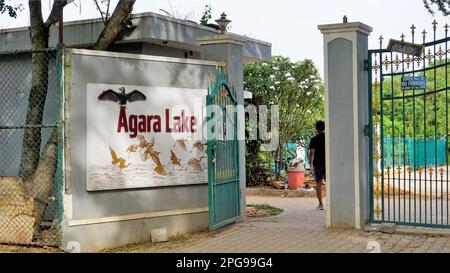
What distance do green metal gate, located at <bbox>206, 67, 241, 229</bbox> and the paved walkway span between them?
336 millimetres

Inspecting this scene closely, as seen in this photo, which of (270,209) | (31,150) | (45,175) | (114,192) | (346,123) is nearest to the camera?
(114,192)

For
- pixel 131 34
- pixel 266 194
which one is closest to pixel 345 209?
pixel 131 34

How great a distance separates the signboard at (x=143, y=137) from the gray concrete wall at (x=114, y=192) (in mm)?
112

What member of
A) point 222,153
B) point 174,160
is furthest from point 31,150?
point 222,153

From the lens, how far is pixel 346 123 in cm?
1012

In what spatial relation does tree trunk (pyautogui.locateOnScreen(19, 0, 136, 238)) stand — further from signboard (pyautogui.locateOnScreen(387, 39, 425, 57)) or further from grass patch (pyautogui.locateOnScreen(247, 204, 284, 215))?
grass patch (pyautogui.locateOnScreen(247, 204, 284, 215))

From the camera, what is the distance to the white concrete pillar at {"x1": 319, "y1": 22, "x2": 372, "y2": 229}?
10.0 metres

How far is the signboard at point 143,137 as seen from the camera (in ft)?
30.0

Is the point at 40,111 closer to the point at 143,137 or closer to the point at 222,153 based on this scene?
the point at 143,137

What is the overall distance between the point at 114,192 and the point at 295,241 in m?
2.80

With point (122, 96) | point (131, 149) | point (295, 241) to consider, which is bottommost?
point (295, 241)
